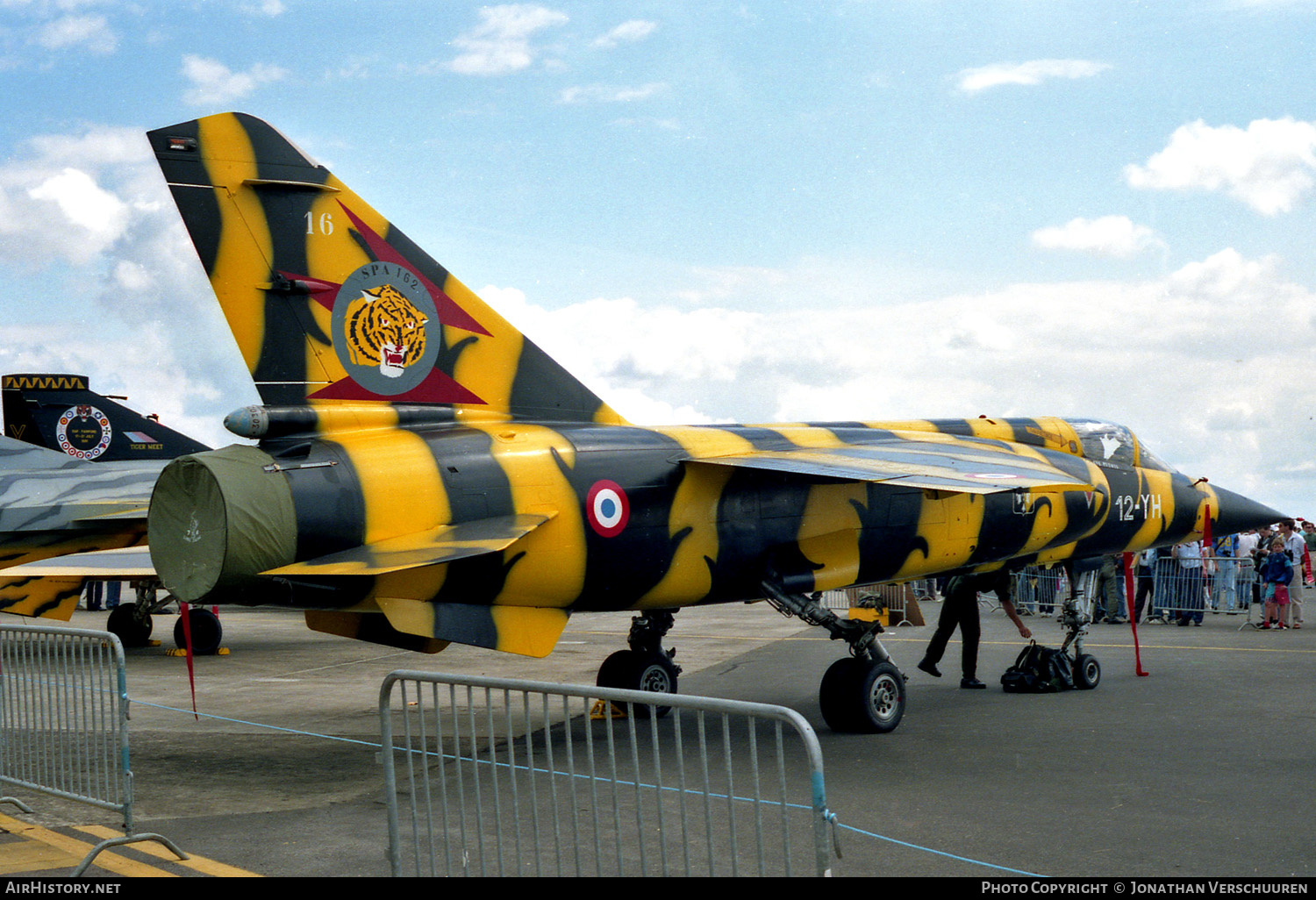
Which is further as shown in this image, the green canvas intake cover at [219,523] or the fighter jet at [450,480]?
the fighter jet at [450,480]

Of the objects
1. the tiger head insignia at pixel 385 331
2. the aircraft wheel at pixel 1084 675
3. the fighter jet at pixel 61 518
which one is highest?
the tiger head insignia at pixel 385 331

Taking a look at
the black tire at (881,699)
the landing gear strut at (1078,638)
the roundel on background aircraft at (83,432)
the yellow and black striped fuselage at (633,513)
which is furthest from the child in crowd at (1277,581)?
the roundel on background aircraft at (83,432)

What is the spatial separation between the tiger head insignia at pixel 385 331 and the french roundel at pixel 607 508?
5.79 feet

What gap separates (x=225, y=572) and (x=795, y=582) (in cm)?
478

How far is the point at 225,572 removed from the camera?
24.2 feet

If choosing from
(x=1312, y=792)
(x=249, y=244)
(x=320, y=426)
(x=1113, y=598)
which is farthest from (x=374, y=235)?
(x=1113, y=598)

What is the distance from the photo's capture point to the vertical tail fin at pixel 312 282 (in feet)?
28.4

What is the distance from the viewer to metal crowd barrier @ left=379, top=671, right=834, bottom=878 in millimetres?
4176

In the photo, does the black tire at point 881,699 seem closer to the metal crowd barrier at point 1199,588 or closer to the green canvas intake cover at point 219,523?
the green canvas intake cover at point 219,523

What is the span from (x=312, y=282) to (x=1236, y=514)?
11219 mm

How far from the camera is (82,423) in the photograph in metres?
22.2

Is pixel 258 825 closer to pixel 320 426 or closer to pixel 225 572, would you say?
pixel 225 572

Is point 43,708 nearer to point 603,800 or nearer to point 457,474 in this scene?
point 457,474

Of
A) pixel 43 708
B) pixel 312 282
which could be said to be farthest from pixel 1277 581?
pixel 43 708
